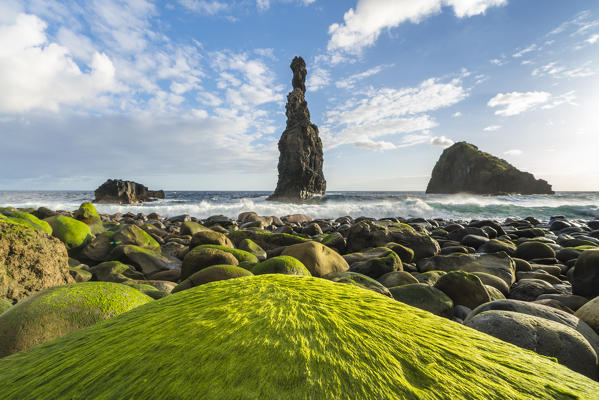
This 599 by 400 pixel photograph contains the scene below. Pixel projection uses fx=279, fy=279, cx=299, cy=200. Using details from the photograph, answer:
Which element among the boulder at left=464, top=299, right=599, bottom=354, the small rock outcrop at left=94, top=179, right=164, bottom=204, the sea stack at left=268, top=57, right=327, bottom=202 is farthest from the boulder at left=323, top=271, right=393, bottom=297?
the sea stack at left=268, top=57, right=327, bottom=202

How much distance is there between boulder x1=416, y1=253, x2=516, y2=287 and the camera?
473cm

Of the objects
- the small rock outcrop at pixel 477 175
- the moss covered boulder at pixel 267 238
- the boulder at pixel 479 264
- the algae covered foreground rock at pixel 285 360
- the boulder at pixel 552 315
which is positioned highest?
the small rock outcrop at pixel 477 175

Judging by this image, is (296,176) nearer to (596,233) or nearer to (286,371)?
(596,233)

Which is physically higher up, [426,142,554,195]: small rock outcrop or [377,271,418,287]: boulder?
[426,142,554,195]: small rock outcrop

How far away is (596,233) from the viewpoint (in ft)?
31.6

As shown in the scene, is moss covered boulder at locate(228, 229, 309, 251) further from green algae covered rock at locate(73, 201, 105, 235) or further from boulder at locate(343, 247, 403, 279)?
green algae covered rock at locate(73, 201, 105, 235)

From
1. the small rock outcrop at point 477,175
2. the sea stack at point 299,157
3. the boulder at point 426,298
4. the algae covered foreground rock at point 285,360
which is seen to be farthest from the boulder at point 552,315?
the small rock outcrop at point 477,175

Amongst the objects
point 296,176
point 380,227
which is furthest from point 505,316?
point 296,176

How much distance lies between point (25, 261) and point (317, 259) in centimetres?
363

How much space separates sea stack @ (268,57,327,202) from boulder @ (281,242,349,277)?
41.6 meters

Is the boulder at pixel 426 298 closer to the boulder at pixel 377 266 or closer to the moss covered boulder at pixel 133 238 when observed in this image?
the boulder at pixel 377 266

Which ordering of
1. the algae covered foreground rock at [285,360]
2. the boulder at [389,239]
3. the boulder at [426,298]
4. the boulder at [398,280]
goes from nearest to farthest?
the algae covered foreground rock at [285,360] → the boulder at [426,298] → the boulder at [398,280] → the boulder at [389,239]

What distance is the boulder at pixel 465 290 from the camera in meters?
3.41

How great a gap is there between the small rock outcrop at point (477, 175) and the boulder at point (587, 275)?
72.3m
